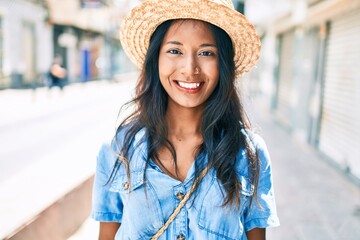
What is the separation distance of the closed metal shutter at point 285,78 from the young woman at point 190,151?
10.5 m

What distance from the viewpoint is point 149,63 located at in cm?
183

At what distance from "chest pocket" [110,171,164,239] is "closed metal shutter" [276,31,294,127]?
10.7 metres

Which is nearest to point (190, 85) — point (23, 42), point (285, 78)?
point (285, 78)

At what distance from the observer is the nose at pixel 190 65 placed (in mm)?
1625

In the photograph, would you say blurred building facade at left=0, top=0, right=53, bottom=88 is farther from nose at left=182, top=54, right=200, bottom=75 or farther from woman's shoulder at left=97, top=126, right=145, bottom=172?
nose at left=182, top=54, right=200, bottom=75

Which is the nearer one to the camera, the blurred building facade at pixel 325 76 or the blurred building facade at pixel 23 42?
the blurred building facade at pixel 325 76

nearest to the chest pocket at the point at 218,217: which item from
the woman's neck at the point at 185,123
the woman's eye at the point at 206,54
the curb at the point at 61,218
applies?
the woman's neck at the point at 185,123

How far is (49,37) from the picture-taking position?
24156 mm

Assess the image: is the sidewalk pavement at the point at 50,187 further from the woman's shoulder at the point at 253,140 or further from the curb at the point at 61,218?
the woman's shoulder at the point at 253,140

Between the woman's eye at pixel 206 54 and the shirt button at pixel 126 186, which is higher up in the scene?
the woman's eye at pixel 206 54

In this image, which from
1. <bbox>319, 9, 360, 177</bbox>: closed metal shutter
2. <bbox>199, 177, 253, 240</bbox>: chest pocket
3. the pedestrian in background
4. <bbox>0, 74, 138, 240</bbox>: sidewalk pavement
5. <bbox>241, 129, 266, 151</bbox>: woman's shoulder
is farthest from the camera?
the pedestrian in background

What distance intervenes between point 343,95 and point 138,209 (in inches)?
260

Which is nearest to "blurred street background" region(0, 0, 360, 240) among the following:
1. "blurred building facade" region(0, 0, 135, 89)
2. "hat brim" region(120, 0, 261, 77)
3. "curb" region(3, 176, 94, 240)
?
"curb" region(3, 176, 94, 240)

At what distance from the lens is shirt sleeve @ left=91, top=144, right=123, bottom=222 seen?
1693 millimetres
